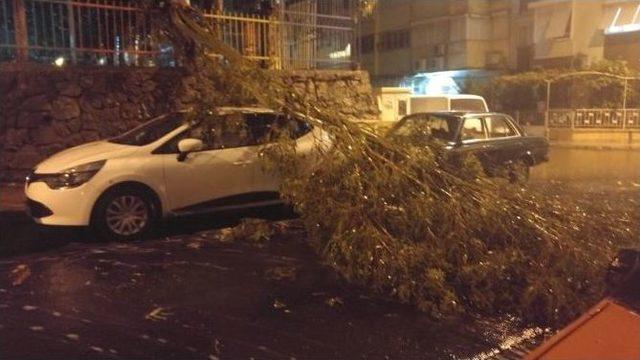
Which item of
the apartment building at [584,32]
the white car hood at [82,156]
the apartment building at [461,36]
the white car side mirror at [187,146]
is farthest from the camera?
the apartment building at [461,36]

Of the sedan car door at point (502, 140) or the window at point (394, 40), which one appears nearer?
the sedan car door at point (502, 140)

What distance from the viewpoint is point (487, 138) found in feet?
31.3

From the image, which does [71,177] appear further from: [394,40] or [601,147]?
[394,40]

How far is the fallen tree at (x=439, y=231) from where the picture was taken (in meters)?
4.71

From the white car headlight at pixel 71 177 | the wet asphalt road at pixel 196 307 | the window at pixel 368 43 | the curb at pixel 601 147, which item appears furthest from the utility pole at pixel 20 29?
the window at pixel 368 43

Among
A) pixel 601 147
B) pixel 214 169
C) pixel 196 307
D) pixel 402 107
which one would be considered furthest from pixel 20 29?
pixel 601 147

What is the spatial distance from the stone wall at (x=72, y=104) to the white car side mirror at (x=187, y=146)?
→ 249cm

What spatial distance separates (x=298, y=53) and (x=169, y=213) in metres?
6.82

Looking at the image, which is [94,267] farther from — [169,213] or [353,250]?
[353,250]

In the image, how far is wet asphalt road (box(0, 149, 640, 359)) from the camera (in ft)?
12.9

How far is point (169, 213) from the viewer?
6637 millimetres

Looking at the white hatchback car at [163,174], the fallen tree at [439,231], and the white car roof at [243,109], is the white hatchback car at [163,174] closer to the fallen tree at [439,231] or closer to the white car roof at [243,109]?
the white car roof at [243,109]

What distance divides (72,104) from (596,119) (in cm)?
1620

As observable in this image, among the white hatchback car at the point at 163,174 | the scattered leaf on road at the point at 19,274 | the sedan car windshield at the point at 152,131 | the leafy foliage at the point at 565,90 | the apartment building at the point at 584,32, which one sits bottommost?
the scattered leaf on road at the point at 19,274
